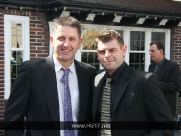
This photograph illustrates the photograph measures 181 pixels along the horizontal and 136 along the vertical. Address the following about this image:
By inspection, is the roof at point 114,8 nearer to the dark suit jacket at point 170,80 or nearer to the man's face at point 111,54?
the dark suit jacket at point 170,80

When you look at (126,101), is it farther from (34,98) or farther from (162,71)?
(162,71)

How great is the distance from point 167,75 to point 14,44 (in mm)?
3103

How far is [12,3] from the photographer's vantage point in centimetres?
582

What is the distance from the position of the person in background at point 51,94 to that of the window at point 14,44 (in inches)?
140

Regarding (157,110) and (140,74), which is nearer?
(157,110)

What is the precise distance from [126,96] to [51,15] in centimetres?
406

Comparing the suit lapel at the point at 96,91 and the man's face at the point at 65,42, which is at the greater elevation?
the man's face at the point at 65,42

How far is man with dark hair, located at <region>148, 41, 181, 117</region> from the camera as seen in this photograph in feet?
17.7

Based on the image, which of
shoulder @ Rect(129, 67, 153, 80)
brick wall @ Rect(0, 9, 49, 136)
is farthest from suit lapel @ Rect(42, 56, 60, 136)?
brick wall @ Rect(0, 9, 49, 136)

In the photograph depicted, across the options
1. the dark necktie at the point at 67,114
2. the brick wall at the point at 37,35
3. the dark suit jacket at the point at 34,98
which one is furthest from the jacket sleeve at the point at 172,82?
the dark suit jacket at the point at 34,98

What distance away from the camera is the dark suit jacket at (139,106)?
8.14ft

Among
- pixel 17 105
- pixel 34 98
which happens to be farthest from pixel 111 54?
pixel 17 105

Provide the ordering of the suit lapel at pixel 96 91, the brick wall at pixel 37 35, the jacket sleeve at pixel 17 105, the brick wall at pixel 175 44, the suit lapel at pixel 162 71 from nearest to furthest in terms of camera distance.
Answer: the jacket sleeve at pixel 17 105, the suit lapel at pixel 96 91, the suit lapel at pixel 162 71, the brick wall at pixel 37 35, the brick wall at pixel 175 44

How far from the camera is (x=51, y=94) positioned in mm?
2504
